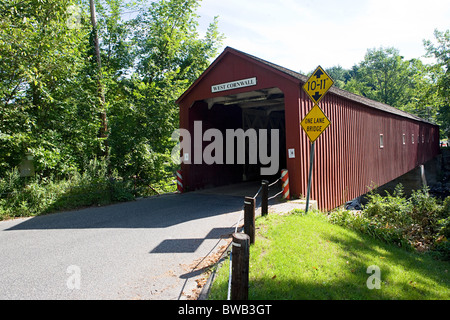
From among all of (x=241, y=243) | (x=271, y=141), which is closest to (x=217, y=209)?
(x=241, y=243)

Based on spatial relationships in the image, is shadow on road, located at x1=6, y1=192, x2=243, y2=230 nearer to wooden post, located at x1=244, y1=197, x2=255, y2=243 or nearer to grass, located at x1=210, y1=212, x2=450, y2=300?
wooden post, located at x1=244, y1=197, x2=255, y2=243

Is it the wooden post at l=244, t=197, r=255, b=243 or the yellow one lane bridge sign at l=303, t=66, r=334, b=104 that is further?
the yellow one lane bridge sign at l=303, t=66, r=334, b=104

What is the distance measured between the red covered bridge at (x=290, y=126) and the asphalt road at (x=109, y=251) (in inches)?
130

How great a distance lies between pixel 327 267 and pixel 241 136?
1070cm

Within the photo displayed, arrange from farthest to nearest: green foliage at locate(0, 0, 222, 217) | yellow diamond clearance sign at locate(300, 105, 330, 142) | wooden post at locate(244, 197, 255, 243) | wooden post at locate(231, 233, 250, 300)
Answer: green foliage at locate(0, 0, 222, 217), yellow diamond clearance sign at locate(300, 105, 330, 142), wooden post at locate(244, 197, 255, 243), wooden post at locate(231, 233, 250, 300)

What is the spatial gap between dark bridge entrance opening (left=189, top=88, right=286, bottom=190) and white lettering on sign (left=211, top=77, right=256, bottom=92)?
1.20m

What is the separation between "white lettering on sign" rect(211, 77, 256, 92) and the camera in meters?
9.73

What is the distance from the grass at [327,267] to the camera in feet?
11.4

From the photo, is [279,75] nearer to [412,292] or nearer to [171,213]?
[171,213]

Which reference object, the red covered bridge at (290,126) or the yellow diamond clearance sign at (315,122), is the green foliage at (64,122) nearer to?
the red covered bridge at (290,126)

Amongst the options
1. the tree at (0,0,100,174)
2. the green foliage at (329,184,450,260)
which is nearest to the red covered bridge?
the green foliage at (329,184,450,260)

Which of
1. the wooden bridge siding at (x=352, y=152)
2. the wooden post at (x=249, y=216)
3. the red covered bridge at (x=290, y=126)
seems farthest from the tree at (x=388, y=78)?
the wooden post at (x=249, y=216)

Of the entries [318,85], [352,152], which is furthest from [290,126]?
[352,152]
